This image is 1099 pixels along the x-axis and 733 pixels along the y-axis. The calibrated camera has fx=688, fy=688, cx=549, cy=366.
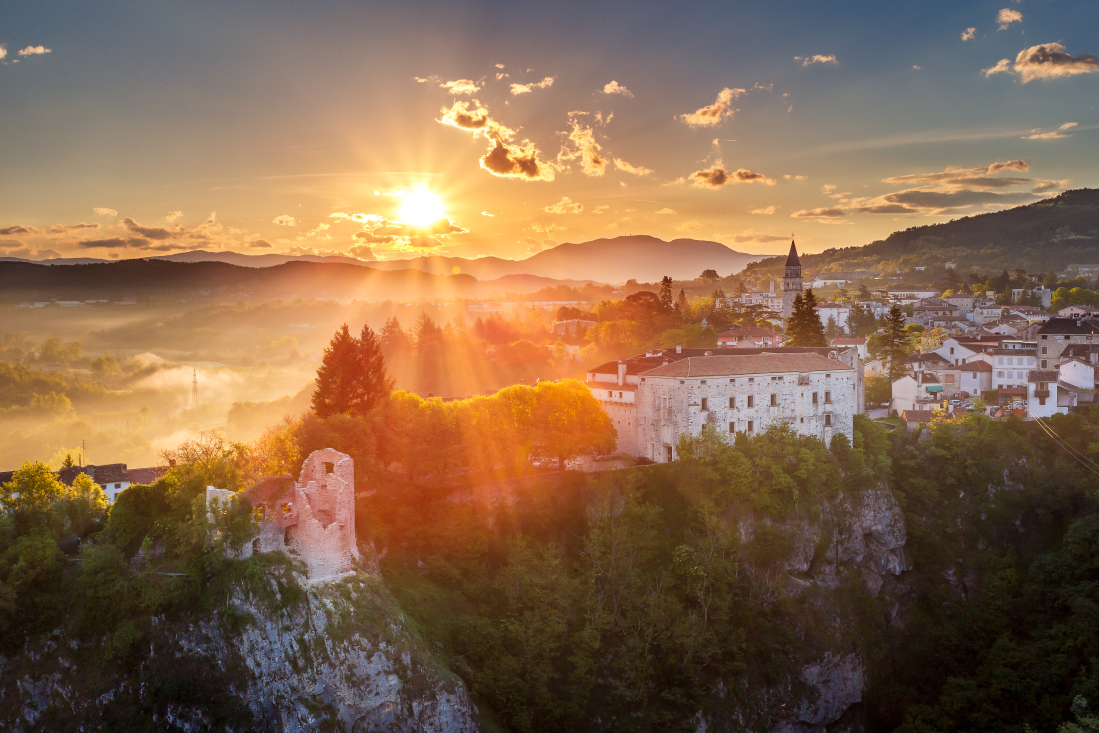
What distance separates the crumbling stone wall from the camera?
34.0m

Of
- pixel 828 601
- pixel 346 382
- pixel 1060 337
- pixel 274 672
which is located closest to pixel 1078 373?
pixel 1060 337

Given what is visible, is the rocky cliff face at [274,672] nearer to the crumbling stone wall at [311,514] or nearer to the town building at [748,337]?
the crumbling stone wall at [311,514]

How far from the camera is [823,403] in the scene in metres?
55.3

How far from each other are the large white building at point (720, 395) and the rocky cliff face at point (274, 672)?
25138 mm

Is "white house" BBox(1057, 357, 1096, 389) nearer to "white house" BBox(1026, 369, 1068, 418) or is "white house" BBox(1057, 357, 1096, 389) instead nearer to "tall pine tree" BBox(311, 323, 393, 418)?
"white house" BBox(1026, 369, 1068, 418)

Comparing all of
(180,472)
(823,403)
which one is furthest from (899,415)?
(180,472)

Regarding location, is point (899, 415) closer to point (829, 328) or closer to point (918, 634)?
point (918, 634)

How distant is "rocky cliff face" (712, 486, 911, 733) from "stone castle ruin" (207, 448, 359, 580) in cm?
2433

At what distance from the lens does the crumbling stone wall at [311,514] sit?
34.0 metres

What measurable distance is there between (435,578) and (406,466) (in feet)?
25.6

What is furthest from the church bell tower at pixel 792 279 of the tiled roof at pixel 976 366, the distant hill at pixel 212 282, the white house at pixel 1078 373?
the distant hill at pixel 212 282

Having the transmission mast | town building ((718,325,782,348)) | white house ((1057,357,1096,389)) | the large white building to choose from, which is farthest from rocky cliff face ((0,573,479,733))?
the transmission mast

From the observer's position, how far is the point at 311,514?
112 ft

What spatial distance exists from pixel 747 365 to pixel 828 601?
18.2 meters
